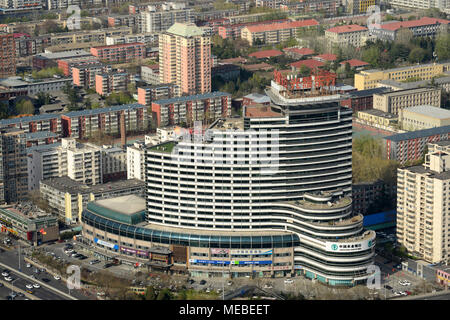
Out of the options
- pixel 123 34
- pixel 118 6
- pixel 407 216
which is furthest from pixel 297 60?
pixel 407 216

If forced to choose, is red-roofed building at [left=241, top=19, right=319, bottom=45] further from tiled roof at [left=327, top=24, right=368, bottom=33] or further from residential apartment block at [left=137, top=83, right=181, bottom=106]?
residential apartment block at [left=137, top=83, right=181, bottom=106]

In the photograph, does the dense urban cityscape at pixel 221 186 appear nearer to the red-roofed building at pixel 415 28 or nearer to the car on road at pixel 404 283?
the car on road at pixel 404 283

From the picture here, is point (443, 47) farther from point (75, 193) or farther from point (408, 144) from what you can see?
point (75, 193)

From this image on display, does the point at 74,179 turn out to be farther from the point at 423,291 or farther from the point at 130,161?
the point at 423,291

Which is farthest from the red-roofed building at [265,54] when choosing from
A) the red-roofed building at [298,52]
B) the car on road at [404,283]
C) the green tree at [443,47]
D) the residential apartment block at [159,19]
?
the car on road at [404,283]

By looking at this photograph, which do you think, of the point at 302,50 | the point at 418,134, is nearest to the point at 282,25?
the point at 302,50

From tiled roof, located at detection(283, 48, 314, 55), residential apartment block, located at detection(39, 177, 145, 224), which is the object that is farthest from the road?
tiled roof, located at detection(283, 48, 314, 55)
